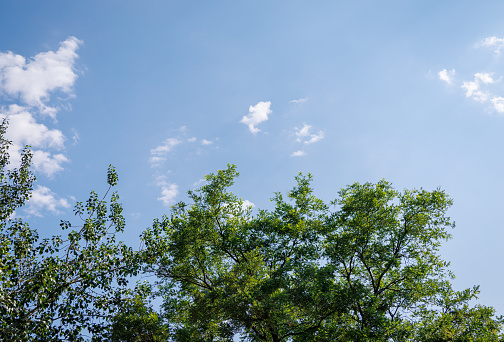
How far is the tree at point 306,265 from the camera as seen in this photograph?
1780 centimetres

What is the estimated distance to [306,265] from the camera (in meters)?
20.2

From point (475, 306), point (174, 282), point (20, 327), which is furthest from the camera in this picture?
point (174, 282)

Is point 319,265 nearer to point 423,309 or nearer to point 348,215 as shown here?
point 348,215

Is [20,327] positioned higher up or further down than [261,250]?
further down

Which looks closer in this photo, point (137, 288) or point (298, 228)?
point (137, 288)

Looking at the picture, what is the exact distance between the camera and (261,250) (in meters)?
21.4

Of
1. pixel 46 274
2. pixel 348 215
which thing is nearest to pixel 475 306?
pixel 348 215

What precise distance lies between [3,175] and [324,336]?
16.9 m

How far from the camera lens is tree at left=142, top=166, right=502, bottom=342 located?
17.8 meters

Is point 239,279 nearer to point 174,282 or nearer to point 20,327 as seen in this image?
point 174,282

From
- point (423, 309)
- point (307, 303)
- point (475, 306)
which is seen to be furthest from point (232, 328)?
point (475, 306)

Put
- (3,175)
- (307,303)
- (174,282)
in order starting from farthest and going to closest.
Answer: (174,282)
(307,303)
(3,175)

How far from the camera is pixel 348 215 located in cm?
2195

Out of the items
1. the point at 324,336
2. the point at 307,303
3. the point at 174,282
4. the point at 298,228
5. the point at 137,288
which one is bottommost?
the point at 324,336
